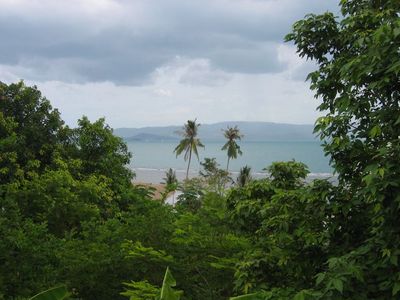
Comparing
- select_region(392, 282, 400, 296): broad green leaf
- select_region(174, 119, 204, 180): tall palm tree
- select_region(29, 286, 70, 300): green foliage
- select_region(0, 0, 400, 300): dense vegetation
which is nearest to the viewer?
select_region(29, 286, 70, 300): green foliage

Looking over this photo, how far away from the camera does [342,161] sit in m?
4.04

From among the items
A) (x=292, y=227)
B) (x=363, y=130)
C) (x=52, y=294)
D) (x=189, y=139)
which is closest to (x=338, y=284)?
(x=292, y=227)

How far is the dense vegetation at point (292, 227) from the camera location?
3381mm

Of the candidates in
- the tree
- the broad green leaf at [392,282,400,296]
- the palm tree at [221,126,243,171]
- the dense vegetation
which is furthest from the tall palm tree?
the broad green leaf at [392,282,400,296]

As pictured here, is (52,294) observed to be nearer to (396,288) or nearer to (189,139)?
(396,288)

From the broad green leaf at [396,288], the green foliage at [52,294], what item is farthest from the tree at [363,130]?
the green foliage at [52,294]

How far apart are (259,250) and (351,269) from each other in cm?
154

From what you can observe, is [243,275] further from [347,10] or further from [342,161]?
[347,10]

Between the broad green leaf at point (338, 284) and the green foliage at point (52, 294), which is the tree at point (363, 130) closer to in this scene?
the broad green leaf at point (338, 284)

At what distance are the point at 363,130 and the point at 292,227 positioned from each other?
41.6 inches

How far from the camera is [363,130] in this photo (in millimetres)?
3996

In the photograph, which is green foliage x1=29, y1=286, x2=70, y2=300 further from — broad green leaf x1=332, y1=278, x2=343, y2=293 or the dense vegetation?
broad green leaf x1=332, y1=278, x2=343, y2=293

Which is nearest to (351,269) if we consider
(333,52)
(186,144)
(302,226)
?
(302,226)

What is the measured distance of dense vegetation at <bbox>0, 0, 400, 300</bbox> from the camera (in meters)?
3.38
